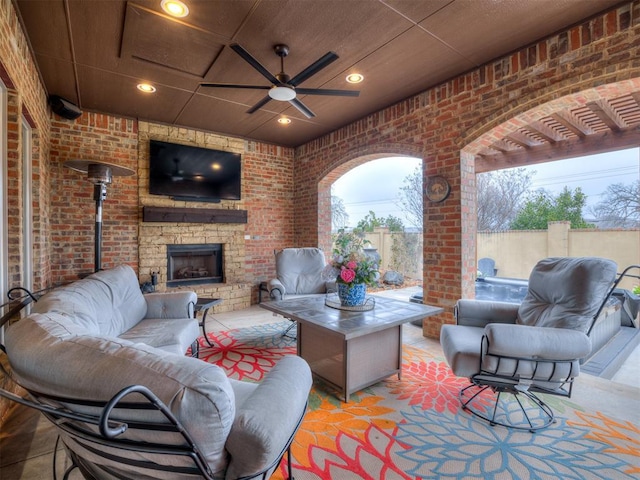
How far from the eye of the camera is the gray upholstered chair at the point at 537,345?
1.80m

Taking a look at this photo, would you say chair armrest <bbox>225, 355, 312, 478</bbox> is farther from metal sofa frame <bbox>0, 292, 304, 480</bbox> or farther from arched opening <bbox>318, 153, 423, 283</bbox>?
arched opening <bbox>318, 153, 423, 283</bbox>

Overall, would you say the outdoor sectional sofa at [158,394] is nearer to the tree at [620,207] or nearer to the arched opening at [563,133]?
the arched opening at [563,133]

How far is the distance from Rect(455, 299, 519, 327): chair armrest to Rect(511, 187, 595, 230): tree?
4912 mm

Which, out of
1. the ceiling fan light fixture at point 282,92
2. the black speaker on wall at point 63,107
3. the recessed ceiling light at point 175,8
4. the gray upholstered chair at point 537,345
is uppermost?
the recessed ceiling light at point 175,8

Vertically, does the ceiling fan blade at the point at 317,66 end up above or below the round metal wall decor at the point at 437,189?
above

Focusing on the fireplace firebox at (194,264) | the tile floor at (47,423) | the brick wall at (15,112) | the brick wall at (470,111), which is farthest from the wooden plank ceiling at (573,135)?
the brick wall at (15,112)

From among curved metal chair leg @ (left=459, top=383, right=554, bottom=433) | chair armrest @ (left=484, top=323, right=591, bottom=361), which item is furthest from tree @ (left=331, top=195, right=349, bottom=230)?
chair armrest @ (left=484, top=323, right=591, bottom=361)

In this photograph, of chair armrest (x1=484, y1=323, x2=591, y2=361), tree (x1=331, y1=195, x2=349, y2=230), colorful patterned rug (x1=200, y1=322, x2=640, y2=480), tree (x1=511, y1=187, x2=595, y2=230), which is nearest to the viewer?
colorful patterned rug (x1=200, y1=322, x2=640, y2=480)

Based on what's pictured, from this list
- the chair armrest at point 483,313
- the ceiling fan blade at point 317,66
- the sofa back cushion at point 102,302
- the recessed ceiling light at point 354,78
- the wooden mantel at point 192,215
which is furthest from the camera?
the wooden mantel at point 192,215

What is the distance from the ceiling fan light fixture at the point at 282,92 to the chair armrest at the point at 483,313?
231 cm

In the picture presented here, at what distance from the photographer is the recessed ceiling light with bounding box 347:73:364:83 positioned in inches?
127

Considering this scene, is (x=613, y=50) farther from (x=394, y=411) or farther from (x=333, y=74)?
(x=394, y=411)

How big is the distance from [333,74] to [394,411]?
10.2ft

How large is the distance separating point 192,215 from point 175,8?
117 inches
